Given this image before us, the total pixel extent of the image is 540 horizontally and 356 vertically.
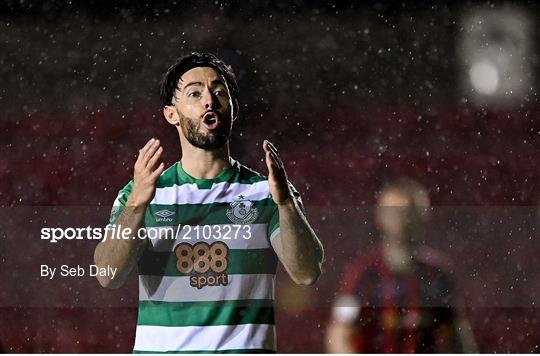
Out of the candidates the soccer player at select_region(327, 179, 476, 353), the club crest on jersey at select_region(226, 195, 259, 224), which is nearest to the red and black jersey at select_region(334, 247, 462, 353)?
the soccer player at select_region(327, 179, 476, 353)

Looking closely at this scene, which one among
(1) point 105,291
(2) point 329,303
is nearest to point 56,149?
(1) point 105,291

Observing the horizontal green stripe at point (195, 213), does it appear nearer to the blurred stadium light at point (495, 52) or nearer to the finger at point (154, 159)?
the finger at point (154, 159)

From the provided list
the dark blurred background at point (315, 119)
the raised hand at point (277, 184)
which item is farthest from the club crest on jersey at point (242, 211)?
the dark blurred background at point (315, 119)

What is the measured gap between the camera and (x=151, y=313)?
1.41 metres

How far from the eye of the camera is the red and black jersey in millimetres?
1736

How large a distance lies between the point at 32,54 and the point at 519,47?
121 cm

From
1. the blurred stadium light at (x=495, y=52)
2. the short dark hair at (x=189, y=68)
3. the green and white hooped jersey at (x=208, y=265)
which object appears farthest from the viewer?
the blurred stadium light at (x=495, y=52)

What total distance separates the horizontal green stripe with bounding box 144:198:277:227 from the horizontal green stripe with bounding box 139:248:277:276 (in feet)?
0.22

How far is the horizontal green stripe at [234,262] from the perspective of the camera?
1.45m

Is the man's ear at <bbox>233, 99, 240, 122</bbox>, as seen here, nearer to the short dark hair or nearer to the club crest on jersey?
the short dark hair

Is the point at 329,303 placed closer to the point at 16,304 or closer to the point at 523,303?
the point at 523,303

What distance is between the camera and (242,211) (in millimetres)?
1514

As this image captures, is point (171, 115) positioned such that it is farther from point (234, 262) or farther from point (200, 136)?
point (234, 262)

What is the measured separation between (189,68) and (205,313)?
0.52 meters
